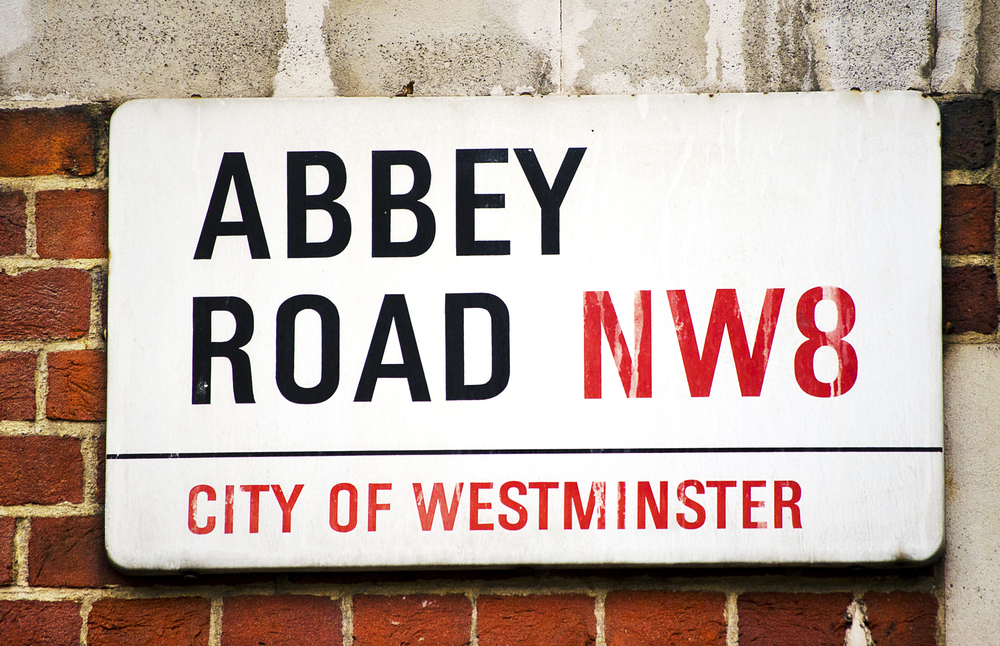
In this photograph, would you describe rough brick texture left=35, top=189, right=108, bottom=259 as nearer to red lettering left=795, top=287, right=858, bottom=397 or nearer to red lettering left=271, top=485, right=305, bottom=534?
red lettering left=271, top=485, right=305, bottom=534

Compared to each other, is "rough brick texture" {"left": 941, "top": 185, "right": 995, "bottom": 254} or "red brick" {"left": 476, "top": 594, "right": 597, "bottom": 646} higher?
"rough brick texture" {"left": 941, "top": 185, "right": 995, "bottom": 254}

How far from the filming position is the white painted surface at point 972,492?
2.81ft

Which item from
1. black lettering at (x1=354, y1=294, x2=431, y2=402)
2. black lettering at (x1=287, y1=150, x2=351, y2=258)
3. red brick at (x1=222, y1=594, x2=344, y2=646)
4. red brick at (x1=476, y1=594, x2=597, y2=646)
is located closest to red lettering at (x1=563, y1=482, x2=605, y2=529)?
red brick at (x1=476, y1=594, x2=597, y2=646)

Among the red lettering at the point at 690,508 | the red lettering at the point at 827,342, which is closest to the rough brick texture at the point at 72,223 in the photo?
the red lettering at the point at 690,508

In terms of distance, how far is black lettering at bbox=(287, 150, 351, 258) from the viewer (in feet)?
2.83

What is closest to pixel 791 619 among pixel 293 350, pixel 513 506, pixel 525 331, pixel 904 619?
pixel 904 619

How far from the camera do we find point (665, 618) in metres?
0.86

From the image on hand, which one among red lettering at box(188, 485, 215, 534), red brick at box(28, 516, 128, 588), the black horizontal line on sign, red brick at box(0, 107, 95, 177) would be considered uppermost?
red brick at box(0, 107, 95, 177)

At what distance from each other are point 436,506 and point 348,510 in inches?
4.3

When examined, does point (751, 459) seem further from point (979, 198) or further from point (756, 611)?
point (979, 198)

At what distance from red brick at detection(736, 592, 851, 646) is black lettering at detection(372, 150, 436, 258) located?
0.62 meters

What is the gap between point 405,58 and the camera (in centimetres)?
90

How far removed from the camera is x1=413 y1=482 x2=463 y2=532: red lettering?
841 mm

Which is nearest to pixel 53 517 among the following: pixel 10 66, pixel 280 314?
pixel 280 314
